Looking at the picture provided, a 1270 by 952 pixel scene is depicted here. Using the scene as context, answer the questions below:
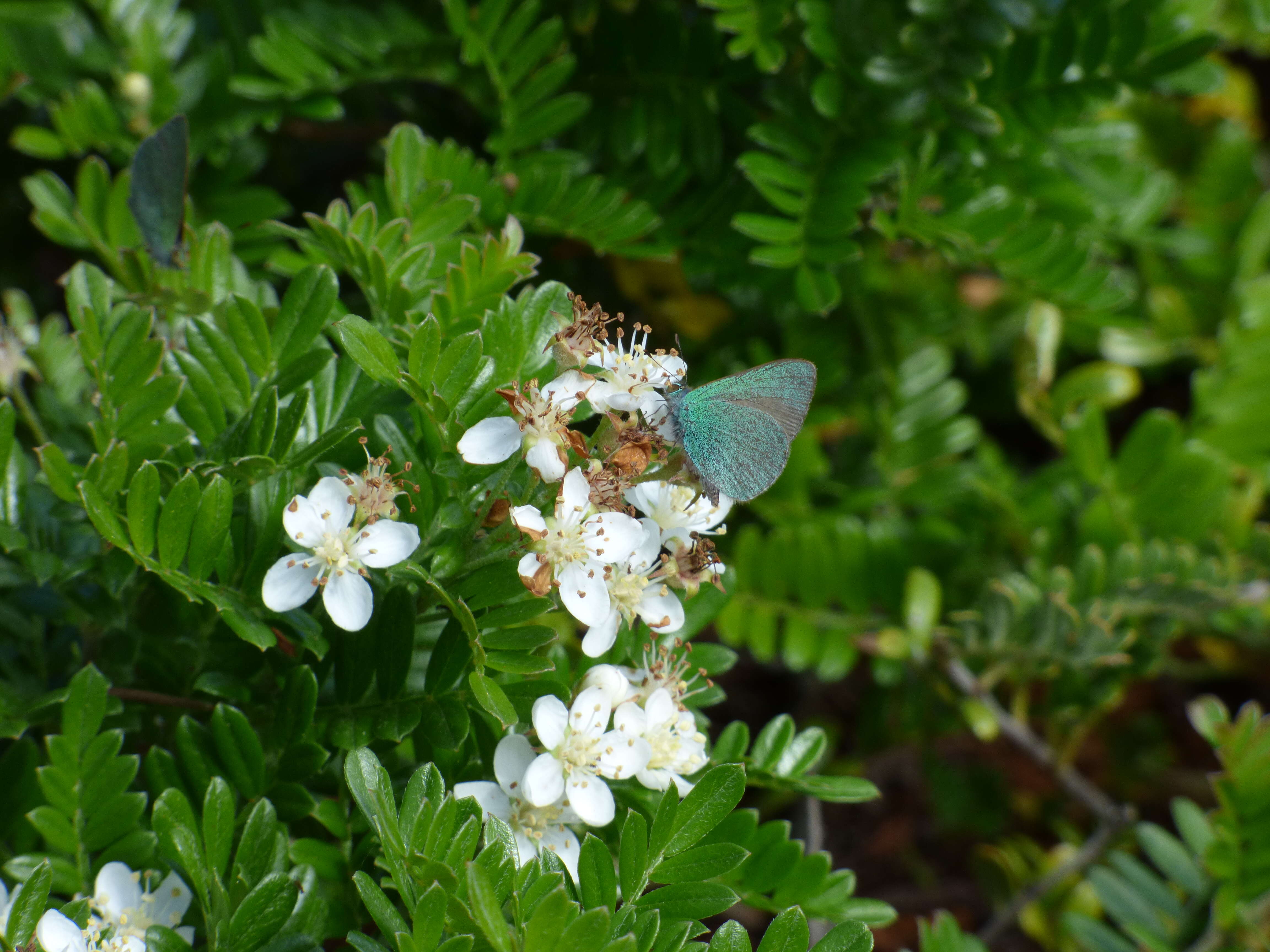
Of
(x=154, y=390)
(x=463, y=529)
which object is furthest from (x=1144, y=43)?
(x=154, y=390)

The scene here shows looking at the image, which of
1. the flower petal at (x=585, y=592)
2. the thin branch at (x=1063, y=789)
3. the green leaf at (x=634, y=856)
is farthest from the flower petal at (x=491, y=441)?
the thin branch at (x=1063, y=789)

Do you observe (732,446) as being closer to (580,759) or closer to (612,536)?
(612,536)

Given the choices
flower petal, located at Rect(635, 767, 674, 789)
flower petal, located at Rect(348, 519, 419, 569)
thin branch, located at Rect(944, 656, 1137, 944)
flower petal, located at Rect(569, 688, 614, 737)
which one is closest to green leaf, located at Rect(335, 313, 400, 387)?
flower petal, located at Rect(348, 519, 419, 569)

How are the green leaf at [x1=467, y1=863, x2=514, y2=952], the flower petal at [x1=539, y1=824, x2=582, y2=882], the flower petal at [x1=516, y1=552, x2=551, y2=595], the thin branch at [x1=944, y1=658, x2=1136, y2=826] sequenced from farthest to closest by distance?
the thin branch at [x1=944, y1=658, x2=1136, y2=826]
the flower petal at [x1=539, y1=824, x2=582, y2=882]
the flower petal at [x1=516, y1=552, x2=551, y2=595]
the green leaf at [x1=467, y1=863, x2=514, y2=952]

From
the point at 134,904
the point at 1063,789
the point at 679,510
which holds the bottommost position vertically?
the point at 1063,789

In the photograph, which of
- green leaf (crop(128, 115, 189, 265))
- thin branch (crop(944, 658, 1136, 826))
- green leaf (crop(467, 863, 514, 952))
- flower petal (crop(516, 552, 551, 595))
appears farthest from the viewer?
thin branch (crop(944, 658, 1136, 826))

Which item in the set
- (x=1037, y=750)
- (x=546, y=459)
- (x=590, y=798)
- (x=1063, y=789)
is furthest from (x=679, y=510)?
(x=1063, y=789)

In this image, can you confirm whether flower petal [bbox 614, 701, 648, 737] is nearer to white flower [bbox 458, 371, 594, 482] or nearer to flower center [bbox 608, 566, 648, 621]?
flower center [bbox 608, 566, 648, 621]

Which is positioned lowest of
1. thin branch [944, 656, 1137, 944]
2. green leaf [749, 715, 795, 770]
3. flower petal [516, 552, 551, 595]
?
thin branch [944, 656, 1137, 944]

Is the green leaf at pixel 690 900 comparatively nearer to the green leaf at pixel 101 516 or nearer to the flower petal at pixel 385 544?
the flower petal at pixel 385 544
